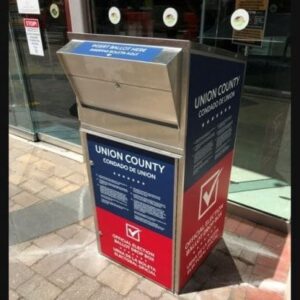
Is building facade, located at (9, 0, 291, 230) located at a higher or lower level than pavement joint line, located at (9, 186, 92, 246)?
higher

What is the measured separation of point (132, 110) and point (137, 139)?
0.61 feet

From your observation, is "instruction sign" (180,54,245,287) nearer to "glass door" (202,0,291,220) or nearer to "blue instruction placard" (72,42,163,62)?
"blue instruction placard" (72,42,163,62)

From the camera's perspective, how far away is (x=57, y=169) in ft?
13.6

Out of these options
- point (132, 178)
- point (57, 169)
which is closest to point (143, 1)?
point (132, 178)

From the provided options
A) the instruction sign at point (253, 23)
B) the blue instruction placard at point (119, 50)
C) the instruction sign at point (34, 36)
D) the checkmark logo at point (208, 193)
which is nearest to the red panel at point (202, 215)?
the checkmark logo at point (208, 193)

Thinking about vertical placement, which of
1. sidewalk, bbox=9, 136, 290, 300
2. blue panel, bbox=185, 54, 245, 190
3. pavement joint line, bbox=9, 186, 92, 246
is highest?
blue panel, bbox=185, 54, 245, 190

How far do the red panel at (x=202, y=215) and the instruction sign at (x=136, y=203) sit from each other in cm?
11

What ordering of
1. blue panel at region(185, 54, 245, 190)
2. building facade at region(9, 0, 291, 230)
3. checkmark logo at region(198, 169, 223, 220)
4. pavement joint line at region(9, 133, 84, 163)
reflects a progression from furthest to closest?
pavement joint line at region(9, 133, 84, 163) < building facade at region(9, 0, 291, 230) < checkmark logo at region(198, 169, 223, 220) < blue panel at region(185, 54, 245, 190)

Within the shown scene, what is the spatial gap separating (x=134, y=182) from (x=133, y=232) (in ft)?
1.34

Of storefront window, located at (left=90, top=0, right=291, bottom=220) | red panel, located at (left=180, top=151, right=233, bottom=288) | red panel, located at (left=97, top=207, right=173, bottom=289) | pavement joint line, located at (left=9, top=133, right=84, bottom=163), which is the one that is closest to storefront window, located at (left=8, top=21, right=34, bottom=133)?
pavement joint line, located at (left=9, top=133, right=84, bottom=163)

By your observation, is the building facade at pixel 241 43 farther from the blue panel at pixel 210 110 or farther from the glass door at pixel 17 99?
the blue panel at pixel 210 110

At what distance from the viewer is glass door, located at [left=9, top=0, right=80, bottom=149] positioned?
12.8ft

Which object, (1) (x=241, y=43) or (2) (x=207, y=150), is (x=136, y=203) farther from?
(1) (x=241, y=43)

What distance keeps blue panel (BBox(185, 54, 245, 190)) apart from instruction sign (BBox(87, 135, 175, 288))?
18 cm
